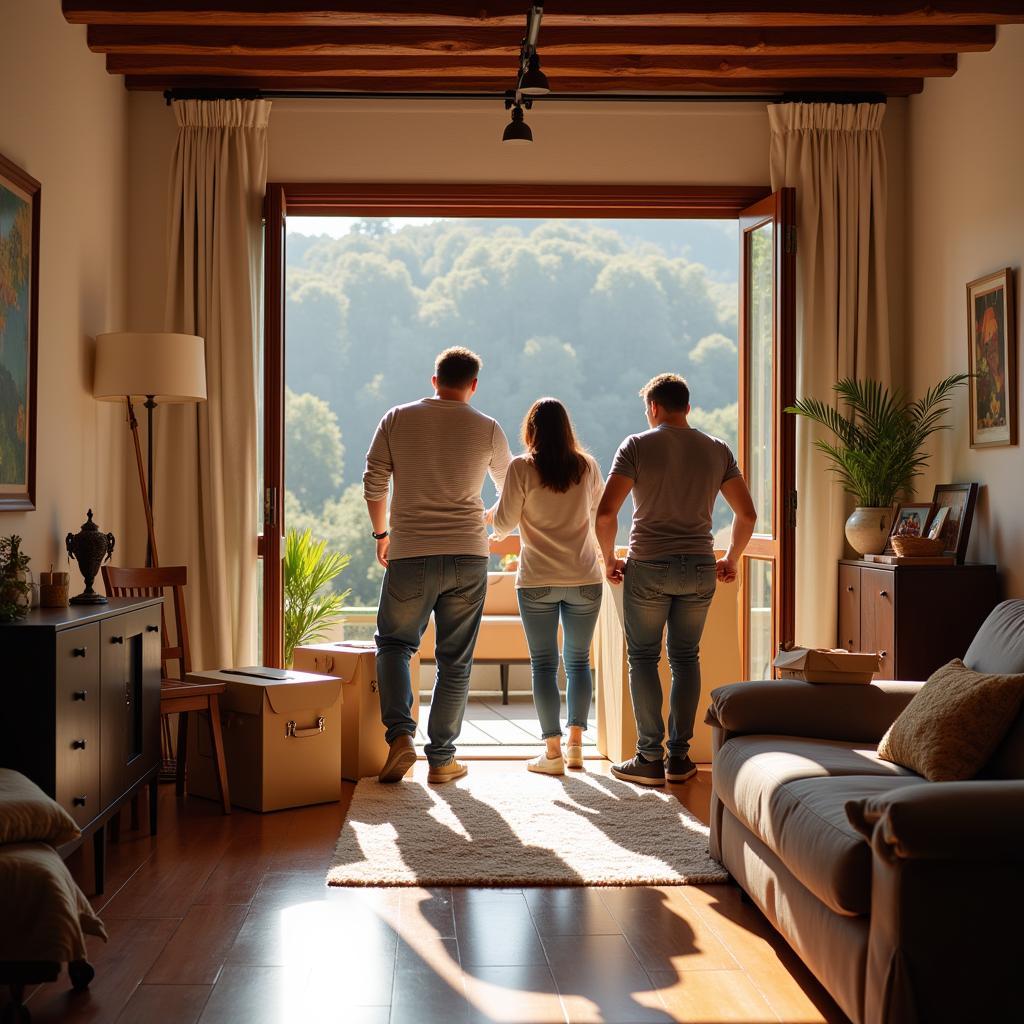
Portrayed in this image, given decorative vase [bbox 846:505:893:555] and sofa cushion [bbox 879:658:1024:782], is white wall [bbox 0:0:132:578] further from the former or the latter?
decorative vase [bbox 846:505:893:555]

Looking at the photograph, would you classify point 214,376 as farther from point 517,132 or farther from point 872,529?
point 872,529

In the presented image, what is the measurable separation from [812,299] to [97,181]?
10.3ft

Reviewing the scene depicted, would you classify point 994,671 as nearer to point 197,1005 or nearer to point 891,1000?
point 891,1000

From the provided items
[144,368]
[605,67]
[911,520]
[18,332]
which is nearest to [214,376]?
[144,368]

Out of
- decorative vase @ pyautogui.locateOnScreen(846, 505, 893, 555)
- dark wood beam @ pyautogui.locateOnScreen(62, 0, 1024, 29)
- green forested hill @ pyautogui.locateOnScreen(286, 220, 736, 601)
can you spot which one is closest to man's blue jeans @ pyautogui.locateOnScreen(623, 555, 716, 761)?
decorative vase @ pyautogui.locateOnScreen(846, 505, 893, 555)

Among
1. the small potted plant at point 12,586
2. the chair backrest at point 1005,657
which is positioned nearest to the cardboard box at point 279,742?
the small potted plant at point 12,586

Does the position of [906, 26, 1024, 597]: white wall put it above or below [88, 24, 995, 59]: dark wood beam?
below

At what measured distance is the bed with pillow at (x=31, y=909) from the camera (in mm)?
2322

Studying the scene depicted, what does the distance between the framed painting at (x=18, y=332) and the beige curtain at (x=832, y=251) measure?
3.23 m

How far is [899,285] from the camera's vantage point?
5.54 m

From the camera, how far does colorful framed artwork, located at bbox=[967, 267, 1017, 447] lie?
175 inches

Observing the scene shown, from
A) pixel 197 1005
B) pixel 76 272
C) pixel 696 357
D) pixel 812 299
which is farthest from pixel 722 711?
pixel 696 357

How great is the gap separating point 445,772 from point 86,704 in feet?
5.60

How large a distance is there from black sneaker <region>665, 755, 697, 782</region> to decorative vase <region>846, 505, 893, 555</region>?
1.19 metres
